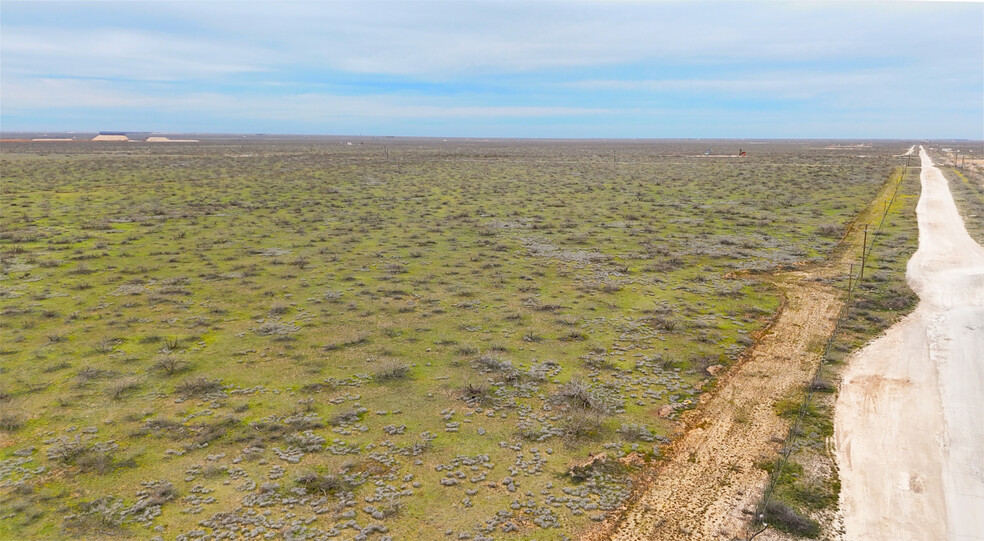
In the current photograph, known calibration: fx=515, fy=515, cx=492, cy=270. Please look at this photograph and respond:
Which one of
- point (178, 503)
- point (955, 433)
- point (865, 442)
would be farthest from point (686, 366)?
point (178, 503)

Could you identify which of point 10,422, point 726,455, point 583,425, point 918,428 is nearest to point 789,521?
point 726,455

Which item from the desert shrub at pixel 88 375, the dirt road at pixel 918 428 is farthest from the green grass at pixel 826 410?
the desert shrub at pixel 88 375

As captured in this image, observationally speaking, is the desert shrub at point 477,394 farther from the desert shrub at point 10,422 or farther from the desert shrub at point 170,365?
the desert shrub at point 10,422

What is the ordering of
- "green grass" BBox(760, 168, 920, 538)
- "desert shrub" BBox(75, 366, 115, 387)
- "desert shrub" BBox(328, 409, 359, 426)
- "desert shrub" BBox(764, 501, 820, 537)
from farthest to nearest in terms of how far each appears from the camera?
1. "desert shrub" BBox(75, 366, 115, 387)
2. "desert shrub" BBox(328, 409, 359, 426)
3. "green grass" BBox(760, 168, 920, 538)
4. "desert shrub" BBox(764, 501, 820, 537)

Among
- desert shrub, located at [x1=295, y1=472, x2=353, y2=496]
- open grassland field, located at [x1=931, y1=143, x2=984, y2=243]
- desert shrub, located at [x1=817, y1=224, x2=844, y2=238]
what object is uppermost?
open grassland field, located at [x1=931, y1=143, x2=984, y2=243]

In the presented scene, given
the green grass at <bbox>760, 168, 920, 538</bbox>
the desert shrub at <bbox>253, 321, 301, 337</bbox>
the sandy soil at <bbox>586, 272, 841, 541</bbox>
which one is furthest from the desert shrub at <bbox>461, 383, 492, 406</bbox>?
the desert shrub at <bbox>253, 321, 301, 337</bbox>

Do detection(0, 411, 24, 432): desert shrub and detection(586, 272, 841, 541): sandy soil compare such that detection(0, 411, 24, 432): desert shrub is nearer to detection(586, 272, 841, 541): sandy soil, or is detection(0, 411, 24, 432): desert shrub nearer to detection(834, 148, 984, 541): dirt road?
detection(586, 272, 841, 541): sandy soil

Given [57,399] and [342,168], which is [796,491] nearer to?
[57,399]
